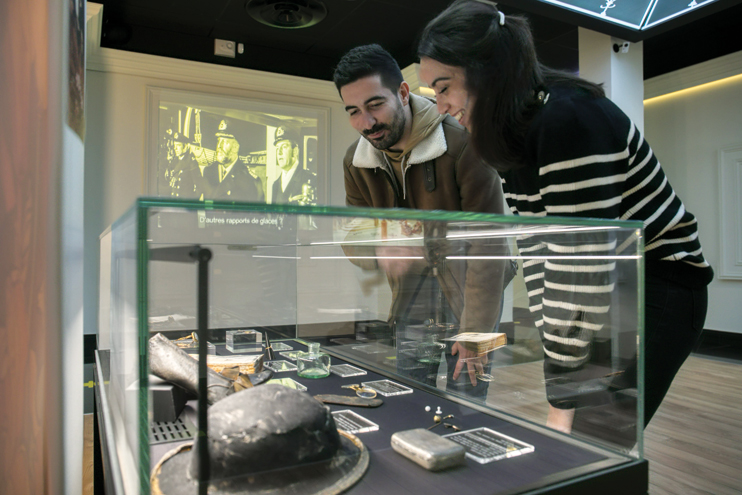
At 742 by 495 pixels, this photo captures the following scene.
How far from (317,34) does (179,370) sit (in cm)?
457

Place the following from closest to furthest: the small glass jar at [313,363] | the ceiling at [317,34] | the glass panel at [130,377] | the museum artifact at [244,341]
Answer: the glass panel at [130,377] → the museum artifact at [244,341] → the small glass jar at [313,363] → the ceiling at [317,34]

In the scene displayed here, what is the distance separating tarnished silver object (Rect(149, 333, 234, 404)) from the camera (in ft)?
2.08

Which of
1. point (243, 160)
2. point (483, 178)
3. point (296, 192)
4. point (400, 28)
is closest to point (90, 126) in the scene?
point (243, 160)

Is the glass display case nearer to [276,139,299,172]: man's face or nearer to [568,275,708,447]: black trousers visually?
[568,275,708,447]: black trousers

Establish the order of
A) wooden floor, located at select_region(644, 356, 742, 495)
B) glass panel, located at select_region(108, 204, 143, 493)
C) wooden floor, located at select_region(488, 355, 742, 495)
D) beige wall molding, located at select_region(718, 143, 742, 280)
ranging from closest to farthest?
glass panel, located at select_region(108, 204, 143, 493) < wooden floor, located at select_region(488, 355, 742, 495) < wooden floor, located at select_region(644, 356, 742, 495) < beige wall molding, located at select_region(718, 143, 742, 280)

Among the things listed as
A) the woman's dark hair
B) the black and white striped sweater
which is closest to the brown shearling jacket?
the woman's dark hair

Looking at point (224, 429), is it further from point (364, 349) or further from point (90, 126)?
point (90, 126)

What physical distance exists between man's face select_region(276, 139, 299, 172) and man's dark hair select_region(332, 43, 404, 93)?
150 inches

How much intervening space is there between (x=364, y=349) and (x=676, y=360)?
27.3 inches

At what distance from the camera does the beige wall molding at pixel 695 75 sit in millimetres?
5441

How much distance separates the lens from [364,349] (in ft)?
4.11

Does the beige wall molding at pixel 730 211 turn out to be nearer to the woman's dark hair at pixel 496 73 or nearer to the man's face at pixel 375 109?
the man's face at pixel 375 109

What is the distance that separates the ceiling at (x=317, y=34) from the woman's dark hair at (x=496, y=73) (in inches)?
119

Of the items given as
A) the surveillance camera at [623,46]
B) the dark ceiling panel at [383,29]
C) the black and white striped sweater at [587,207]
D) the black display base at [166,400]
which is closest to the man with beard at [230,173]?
the dark ceiling panel at [383,29]
